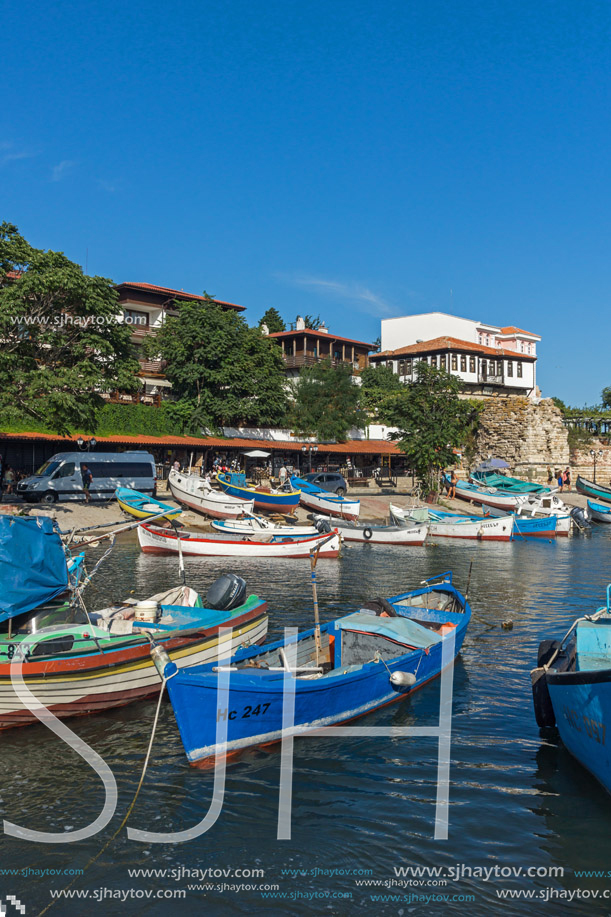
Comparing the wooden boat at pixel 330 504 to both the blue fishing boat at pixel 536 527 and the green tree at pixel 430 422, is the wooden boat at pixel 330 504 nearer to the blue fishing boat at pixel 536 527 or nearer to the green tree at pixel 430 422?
the green tree at pixel 430 422

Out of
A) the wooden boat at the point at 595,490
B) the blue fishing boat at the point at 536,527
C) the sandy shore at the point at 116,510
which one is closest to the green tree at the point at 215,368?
the sandy shore at the point at 116,510

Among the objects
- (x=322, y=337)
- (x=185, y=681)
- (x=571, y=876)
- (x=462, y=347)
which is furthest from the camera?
(x=462, y=347)

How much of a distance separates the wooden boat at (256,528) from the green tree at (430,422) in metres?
17.2

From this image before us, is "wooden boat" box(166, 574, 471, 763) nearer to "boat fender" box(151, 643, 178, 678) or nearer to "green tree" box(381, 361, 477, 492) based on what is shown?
"boat fender" box(151, 643, 178, 678)

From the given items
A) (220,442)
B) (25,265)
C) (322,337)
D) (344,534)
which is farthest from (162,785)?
(322,337)

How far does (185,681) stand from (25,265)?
1062 inches

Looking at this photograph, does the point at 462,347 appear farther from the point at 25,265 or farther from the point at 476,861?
the point at 476,861

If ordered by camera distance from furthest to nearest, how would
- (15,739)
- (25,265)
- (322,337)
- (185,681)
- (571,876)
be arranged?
1. (322,337)
2. (25,265)
3. (15,739)
4. (185,681)
5. (571,876)

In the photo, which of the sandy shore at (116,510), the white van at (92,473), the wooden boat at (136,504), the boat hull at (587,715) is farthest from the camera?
the white van at (92,473)

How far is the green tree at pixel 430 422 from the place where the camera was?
4353 cm

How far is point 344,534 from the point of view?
31688 millimetres

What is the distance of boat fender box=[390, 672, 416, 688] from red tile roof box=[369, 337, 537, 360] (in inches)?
→ 2469

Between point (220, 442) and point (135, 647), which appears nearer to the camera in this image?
point (135, 647)

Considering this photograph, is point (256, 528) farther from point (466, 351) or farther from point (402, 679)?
point (466, 351)
